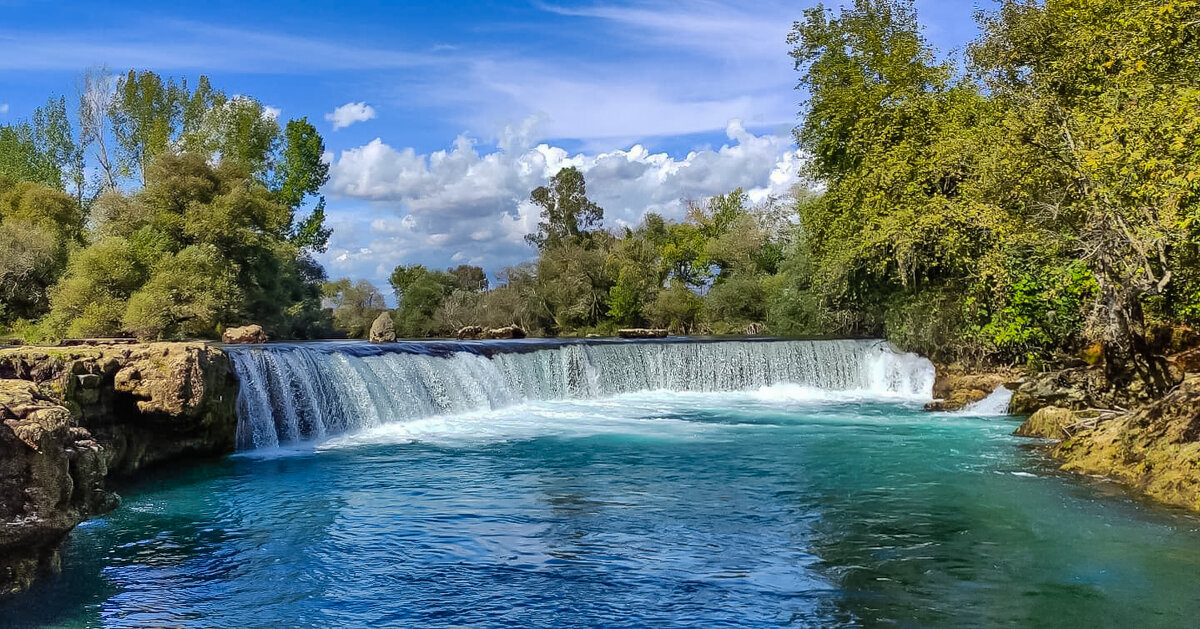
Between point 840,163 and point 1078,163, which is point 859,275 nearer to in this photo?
point 840,163

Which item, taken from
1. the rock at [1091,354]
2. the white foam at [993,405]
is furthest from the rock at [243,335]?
the rock at [1091,354]

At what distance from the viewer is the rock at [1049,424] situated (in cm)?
1244

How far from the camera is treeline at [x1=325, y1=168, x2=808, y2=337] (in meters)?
40.0

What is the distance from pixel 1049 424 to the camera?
42.5 feet

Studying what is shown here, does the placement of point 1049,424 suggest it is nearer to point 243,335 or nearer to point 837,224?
point 837,224

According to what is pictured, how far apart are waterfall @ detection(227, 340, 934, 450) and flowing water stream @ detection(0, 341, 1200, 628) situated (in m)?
0.07

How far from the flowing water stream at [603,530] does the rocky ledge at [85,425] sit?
468 mm

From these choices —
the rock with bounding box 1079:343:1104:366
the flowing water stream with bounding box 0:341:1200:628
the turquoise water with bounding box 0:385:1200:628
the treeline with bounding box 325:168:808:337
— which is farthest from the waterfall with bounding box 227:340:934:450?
the treeline with bounding box 325:168:808:337

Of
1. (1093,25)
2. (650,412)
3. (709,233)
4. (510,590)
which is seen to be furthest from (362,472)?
(709,233)

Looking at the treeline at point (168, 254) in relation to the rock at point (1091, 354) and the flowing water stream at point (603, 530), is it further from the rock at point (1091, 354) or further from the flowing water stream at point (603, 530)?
the rock at point (1091, 354)

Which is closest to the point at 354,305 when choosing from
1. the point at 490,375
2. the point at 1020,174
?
the point at 490,375

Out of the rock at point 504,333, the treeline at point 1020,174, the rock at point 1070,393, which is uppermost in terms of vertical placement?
the treeline at point 1020,174

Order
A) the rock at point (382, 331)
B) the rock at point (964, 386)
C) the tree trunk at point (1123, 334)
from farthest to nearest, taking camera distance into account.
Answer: the rock at point (382, 331)
the rock at point (964, 386)
the tree trunk at point (1123, 334)

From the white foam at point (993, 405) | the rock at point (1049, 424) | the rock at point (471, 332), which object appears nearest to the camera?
the rock at point (1049, 424)
